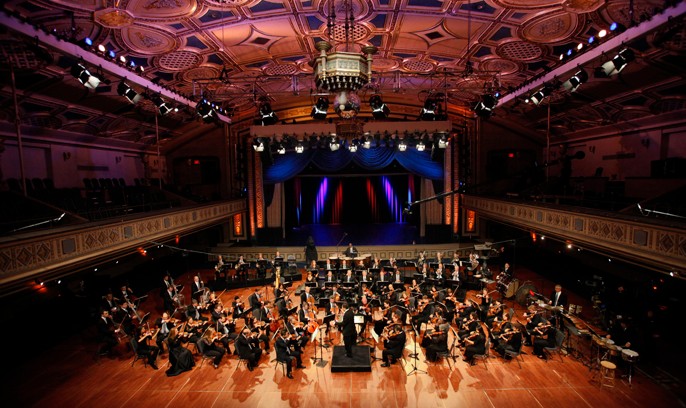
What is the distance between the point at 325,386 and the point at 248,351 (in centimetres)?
186

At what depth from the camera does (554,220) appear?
10.4m

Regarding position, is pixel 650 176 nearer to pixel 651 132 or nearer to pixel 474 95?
pixel 651 132

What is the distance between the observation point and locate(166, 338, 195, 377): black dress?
8.20 metres

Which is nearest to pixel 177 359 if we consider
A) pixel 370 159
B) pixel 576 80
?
pixel 576 80

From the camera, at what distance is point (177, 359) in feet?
26.9

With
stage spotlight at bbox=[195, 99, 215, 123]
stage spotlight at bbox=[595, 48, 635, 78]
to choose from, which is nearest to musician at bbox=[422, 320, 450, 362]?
stage spotlight at bbox=[595, 48, 635, 78]

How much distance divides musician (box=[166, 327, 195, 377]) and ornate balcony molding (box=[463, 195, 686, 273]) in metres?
9.61

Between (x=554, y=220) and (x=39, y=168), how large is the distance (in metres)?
16.0

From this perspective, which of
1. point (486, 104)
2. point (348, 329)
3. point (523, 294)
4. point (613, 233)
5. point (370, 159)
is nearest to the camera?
point (613, 233)

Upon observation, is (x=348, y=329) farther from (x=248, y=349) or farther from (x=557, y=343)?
(x=557, y=343)

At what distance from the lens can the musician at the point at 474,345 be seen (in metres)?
8.16

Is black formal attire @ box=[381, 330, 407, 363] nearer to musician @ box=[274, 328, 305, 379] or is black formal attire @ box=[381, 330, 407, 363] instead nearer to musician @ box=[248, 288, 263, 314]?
musician @ box=[274, 328, 305, 379]

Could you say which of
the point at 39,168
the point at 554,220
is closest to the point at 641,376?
the point at 554,220

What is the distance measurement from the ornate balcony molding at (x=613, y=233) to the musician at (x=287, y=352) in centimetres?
725
